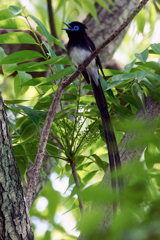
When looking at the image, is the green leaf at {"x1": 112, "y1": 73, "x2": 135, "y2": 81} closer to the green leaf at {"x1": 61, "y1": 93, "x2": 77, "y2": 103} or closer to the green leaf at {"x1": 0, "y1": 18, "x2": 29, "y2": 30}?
the green leaf at {"x1": 61, "y1": 93, "x2": 77, "y2": 103}

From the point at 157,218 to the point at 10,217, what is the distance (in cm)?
49

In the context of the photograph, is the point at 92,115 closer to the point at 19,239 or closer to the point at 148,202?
the point at 19,239

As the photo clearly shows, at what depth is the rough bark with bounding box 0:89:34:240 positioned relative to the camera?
67 cm

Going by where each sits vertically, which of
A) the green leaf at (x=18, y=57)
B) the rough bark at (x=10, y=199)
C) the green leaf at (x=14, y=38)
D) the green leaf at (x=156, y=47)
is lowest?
the rough bark at (x=10, y=199)

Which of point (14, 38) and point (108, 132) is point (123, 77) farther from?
point (14, 38)

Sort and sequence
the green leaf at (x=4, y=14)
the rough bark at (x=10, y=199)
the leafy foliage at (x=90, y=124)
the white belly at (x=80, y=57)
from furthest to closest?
the white belly at (x=80, y=57) < the green leaf at (x=4, y=14) < the rough bark at (x=10, y=199) < the leafy foliage at (x=90, y=124)

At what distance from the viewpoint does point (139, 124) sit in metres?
0.38

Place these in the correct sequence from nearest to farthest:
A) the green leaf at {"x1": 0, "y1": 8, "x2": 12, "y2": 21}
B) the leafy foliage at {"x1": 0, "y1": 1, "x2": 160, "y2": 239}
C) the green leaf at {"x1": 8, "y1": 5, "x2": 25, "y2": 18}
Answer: the leafy foliage at {"x1": 0, "y1": 1, "x2": 160, "y2": 239}
the green leaf at {"x1": 8, "y1": 5, "x2": 25, "y2": 18}
the green leaf at {"x1": 0, "y1": 8, "x2": 12, "y2": 21}

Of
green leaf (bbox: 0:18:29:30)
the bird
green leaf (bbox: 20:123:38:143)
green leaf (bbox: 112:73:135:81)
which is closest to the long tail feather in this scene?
the bird

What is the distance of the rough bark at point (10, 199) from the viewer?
0.67 m

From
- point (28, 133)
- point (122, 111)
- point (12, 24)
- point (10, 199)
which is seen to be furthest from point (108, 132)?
point (12, 24)

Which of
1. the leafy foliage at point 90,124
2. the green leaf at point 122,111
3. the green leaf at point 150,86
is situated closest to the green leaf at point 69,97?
the leafy foliage at point 90,124

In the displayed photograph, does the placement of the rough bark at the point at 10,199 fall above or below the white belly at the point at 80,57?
below

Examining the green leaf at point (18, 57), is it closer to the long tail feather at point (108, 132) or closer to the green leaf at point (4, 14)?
the green leaf at point (4, 14)
